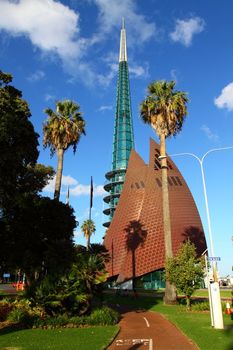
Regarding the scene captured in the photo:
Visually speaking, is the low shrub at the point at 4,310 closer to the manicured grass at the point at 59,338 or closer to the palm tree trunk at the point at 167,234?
the manicured grass at the point at 59,338

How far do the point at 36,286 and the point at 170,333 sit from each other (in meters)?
8.03

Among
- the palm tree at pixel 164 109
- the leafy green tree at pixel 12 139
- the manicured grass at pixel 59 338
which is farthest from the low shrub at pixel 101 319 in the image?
the palm tree at pixel 164 109

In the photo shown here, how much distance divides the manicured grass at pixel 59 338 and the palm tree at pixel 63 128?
1978 cm

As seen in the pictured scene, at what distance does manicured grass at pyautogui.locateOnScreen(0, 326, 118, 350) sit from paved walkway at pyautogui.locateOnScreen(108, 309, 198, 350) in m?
0.54

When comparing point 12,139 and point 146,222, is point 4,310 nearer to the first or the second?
point 12,139

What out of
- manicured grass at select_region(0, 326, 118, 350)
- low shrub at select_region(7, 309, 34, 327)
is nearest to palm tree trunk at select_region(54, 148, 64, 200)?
low shrub at select_region(7, 309, 34, 327)

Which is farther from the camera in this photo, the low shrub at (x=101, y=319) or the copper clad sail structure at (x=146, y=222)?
the copper clad sail structure at (x=146, y=222)

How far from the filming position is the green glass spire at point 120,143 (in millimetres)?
110625

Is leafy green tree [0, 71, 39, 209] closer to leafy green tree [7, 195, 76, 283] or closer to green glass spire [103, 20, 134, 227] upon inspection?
leafy green tree [7, 195, 76, 283]

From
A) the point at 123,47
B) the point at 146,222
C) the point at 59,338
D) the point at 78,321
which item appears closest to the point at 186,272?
the point at 78,321

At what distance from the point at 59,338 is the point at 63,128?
77.0ft

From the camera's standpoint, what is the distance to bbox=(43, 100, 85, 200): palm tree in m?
36.2

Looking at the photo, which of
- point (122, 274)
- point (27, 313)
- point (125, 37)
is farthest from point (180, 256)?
point (125, 37)

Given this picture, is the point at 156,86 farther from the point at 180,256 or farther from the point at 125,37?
the point at 125,37
